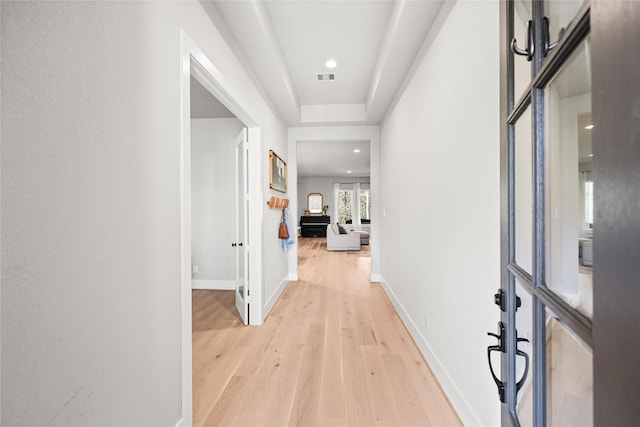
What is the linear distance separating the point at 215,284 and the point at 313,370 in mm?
2714

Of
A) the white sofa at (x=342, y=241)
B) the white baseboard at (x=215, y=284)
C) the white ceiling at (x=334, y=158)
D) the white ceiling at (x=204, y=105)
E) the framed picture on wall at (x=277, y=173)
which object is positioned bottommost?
the white baseboard at (x=215, y=284)

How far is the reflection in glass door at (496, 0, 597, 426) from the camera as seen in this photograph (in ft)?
1.46

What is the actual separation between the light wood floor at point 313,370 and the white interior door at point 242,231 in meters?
0.23

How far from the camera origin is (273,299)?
11.3 ft

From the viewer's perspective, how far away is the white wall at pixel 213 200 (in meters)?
4.20

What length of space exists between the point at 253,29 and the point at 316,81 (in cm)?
146

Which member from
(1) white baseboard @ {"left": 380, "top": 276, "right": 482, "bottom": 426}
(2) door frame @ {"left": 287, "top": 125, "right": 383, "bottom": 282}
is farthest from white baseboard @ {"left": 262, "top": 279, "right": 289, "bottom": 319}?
(1) white baseboard @ {"left": 380, "top": 276, "right": 482, "bottom": 426}

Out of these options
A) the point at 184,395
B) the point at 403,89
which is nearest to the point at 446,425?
the point at 184,395

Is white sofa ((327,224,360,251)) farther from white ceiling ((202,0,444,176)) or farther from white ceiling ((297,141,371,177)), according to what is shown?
white ceiling ((202,0,444,176))

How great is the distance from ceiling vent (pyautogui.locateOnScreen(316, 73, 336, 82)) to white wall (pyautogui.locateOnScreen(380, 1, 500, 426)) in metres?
1.05

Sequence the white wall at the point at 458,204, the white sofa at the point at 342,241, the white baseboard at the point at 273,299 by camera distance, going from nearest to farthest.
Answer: the white wall at the point at 458,204, the white baseboard at the point at 273,299, the white sofa at the point at 342,241

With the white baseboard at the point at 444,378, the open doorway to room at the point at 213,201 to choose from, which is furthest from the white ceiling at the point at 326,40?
the white baseboard at the point at 444,378

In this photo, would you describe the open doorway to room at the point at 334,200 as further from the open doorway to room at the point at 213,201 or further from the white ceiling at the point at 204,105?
the white ceiling at the point at 204,105

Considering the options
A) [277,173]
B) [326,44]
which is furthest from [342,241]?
[326,44]
